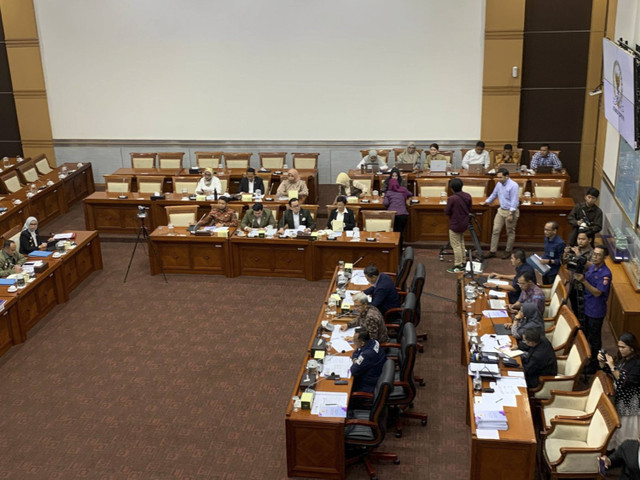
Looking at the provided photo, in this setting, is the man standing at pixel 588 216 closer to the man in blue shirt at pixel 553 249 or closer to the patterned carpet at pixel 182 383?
the man in blue shirt at pixel 553 249

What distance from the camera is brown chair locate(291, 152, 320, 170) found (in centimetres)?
1535

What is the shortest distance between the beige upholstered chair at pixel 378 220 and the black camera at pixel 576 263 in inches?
141

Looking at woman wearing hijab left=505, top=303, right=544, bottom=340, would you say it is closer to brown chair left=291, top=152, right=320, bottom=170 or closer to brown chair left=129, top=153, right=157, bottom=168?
brown chair left=291, top=152, right=320, bottom=170

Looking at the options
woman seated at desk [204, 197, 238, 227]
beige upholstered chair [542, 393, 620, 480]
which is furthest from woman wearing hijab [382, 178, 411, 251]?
beige upholstered chair [542, 393, 620, 480]

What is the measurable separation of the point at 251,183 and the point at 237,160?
2.19 m

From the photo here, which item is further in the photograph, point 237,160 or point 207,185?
point 237,160

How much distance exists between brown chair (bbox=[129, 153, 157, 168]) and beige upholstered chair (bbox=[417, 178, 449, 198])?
630cm

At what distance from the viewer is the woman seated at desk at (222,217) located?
1187 centimetres

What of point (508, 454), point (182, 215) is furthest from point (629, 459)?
point (182, 215)

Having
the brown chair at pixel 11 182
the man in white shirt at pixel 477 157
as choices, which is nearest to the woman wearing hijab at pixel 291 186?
the man in white shirt at pixel 477 157

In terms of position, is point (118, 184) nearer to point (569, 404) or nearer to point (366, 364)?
point (366, 364)

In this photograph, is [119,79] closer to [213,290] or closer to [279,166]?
[279,166]

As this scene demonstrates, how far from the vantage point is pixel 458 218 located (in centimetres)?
1109

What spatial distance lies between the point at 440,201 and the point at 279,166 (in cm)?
438
